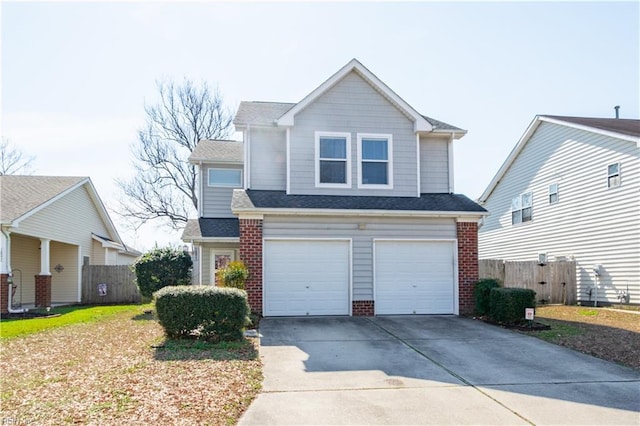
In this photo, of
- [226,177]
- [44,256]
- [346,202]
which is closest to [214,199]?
[226,177]

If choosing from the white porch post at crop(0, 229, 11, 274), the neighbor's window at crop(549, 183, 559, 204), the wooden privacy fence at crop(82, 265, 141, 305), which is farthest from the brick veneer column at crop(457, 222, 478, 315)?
the wooden privacy fence at crop(82, 265, 141, 305)

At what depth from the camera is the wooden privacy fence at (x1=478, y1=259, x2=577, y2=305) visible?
18.6m

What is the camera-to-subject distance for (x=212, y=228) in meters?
18.0

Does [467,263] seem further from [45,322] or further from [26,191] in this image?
[26,191]

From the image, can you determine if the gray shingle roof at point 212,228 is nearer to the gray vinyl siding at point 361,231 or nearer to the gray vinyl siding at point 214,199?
the gray vinyl siding at point 214,199

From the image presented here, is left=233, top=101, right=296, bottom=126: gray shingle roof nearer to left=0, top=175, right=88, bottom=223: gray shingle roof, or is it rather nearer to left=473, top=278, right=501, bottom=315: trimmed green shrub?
left=473, top=278, right=501, bottom=315: trimmed green shrub

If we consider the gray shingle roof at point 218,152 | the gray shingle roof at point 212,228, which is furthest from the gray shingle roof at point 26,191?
the gray shingle roof at point 218,152

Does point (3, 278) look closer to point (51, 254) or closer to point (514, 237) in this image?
point (51, 254)

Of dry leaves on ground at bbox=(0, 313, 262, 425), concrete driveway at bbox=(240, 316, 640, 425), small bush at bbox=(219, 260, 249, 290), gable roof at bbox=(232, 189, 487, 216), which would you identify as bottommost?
concrete driveway at bbox=(240, 316, 640, 425)

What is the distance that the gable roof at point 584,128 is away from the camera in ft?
53.9

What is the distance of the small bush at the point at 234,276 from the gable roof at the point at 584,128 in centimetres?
1286

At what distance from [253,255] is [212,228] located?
18.8 feet

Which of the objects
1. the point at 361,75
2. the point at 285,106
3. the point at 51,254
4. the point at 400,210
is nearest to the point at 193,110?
the point at 51,254

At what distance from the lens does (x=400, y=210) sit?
13305 millimetres
